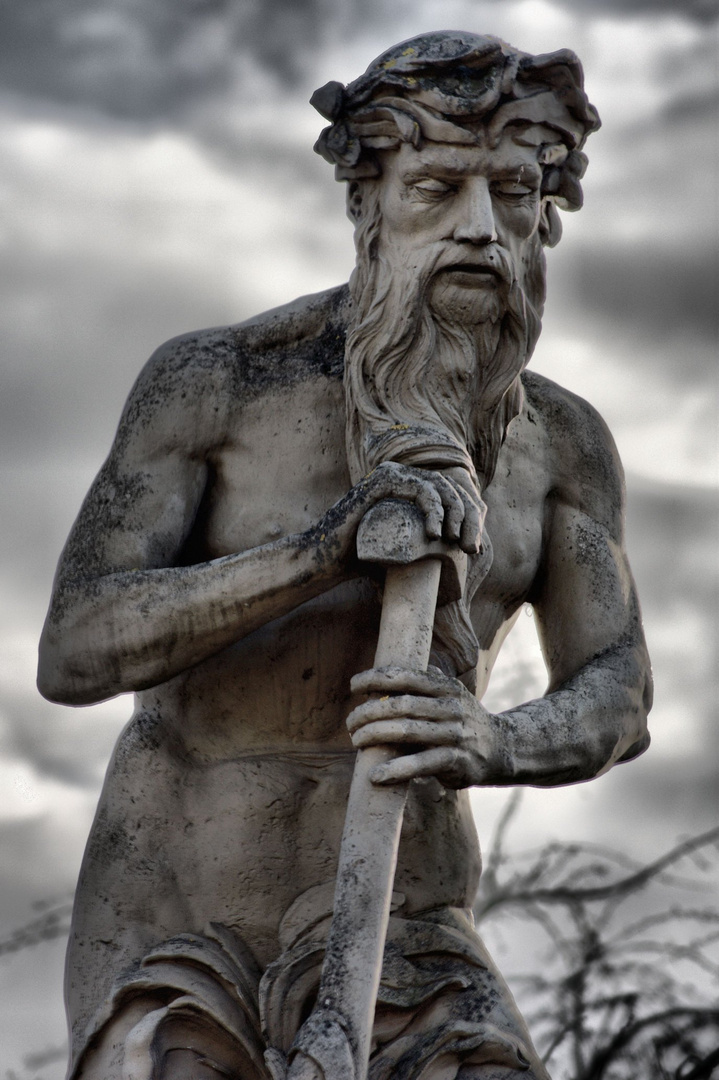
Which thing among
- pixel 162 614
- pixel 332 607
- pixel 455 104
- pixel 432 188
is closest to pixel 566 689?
pixel 332 607

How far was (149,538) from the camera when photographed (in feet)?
20.3

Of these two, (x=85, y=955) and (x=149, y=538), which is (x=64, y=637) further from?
(x=85, y=955)

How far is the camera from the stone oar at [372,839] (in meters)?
5.30

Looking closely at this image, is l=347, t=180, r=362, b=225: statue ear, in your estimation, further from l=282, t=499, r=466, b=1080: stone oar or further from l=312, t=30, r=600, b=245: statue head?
l=282, t=499, r=466, b=1080: stone oar

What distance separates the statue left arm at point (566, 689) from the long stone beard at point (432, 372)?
286 millimetres

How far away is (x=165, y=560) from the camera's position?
6.22m

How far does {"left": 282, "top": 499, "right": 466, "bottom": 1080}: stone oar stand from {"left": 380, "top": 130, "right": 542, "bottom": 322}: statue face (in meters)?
0.69

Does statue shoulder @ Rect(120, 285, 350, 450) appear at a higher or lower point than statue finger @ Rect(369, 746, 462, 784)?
higher

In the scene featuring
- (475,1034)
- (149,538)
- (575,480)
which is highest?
(575,480)

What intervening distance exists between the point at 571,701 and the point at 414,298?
1116 mm

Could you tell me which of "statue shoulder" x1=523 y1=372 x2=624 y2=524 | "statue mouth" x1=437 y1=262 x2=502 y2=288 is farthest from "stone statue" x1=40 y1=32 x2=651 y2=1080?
"statue shoulder" x1=523 y1=372 x2=624 y2=524

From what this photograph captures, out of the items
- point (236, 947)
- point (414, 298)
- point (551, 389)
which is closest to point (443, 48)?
point (414, 298)

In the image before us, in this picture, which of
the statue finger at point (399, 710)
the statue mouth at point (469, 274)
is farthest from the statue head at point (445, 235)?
the statue finger at point (399, 710)

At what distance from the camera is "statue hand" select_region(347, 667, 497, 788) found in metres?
5.58
